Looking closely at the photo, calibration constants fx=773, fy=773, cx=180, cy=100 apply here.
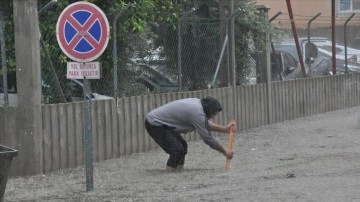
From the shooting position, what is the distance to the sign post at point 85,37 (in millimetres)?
9359

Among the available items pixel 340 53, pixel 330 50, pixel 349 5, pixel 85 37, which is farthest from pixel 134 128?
pixel 349 5

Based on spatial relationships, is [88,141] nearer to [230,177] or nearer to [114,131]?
[230,177]

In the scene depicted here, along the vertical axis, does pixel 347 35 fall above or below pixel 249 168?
above

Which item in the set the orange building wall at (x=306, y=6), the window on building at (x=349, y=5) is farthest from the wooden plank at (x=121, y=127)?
the window on building at (x=349, y=5)

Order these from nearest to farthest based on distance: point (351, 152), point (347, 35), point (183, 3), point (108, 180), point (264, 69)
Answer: point (108, 180)
point (351, 152)
point (183, 3)
point (264, 69)
point (347, 35)

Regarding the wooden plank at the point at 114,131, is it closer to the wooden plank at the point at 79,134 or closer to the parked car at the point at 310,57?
the wooden plank at the point at 79,134

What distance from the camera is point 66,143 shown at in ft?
37.7

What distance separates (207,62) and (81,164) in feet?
16.7

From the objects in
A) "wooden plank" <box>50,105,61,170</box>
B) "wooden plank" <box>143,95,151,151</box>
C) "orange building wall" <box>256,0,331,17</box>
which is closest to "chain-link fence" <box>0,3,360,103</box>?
"wooden plank" <box>143,95,151,151</box>

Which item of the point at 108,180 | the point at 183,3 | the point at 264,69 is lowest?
the point at 108,180

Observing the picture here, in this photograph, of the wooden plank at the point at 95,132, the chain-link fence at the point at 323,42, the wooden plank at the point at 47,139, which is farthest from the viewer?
the chain-link fence at the point at 323,42

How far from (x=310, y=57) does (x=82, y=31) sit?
484 inches

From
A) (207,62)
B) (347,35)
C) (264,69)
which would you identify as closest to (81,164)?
(207,62)

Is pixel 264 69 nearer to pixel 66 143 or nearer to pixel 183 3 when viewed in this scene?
pixel 183 3
